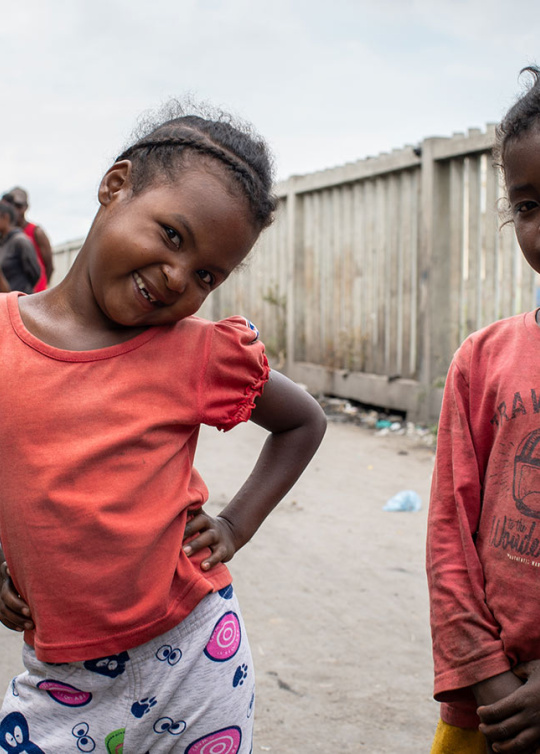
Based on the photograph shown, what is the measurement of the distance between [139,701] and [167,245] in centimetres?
78

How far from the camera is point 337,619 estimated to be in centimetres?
320

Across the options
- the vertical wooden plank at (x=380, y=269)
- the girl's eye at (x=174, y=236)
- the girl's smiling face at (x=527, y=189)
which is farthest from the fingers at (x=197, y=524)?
the vertical wooden plank at (x=380, y=269)

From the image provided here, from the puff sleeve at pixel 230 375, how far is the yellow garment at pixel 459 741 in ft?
2.36

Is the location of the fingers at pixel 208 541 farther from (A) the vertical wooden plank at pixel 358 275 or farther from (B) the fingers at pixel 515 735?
(A) the vertical wooden plank at pixel 358 275

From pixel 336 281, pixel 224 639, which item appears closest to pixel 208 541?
pixel 224 639

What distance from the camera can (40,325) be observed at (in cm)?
144

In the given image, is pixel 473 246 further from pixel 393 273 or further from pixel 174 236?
pixel 174 236

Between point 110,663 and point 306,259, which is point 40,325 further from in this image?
point 306,259

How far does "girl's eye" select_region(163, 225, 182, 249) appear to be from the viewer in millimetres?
1382

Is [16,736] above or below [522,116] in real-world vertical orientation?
below

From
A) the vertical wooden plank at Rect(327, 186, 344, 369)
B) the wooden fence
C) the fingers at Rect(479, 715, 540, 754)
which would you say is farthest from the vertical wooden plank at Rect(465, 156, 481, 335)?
the fingers at Rect(479, 715, 540, 754)

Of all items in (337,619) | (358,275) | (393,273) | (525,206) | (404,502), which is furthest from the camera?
(358,275)

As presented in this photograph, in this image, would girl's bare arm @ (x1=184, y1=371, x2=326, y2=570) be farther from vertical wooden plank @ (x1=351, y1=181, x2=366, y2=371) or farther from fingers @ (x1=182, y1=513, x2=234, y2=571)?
vertical wooden plank @ (x1=351, y1=181, x2=366, y2=371)

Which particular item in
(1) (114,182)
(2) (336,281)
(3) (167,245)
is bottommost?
(2) (336,281)
